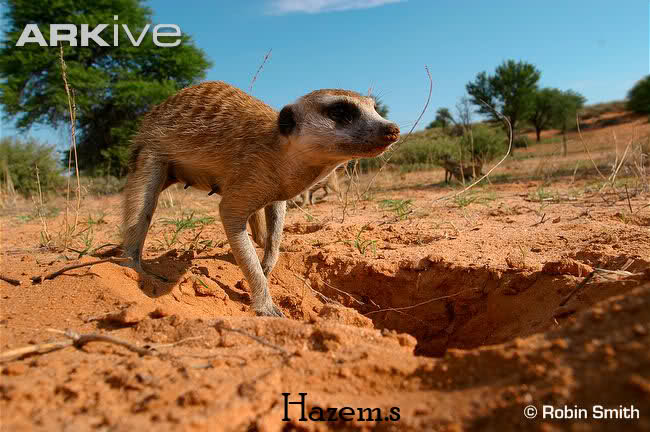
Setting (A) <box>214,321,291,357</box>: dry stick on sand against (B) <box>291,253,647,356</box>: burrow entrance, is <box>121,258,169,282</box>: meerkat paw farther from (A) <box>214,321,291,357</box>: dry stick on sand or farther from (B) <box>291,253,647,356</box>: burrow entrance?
(A) <box>214,321,291,357</box>: dry stick on sand

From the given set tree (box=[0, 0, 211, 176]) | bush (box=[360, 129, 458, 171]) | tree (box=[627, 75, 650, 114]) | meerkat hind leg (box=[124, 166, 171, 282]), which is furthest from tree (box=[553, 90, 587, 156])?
meerkat hind leg (box=[124, 166, 171, 282])

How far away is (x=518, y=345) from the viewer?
1.43m

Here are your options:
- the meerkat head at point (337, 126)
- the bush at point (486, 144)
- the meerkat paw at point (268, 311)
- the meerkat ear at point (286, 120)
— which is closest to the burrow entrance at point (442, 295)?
the meerkat paw at point (268, 311)

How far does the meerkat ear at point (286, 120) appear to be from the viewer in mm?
3213

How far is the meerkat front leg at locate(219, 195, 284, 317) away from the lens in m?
3.03

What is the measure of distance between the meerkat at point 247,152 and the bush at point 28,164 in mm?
10596

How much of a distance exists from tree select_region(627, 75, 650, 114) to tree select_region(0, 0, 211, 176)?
98.6ft

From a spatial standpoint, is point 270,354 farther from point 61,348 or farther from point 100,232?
point 100,232

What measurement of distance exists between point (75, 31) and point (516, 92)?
26.9 metres

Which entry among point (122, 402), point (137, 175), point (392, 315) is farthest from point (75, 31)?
point (122, 402)

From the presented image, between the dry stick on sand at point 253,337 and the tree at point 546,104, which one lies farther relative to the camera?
the tree at point 546,104

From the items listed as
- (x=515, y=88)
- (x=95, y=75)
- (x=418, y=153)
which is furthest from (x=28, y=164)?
(x=515, y=88)

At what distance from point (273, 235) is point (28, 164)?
13.5 metres

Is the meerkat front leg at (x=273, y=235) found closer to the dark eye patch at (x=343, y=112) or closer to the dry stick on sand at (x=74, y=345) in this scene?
the dark eye patch at (x=343, y=112)
